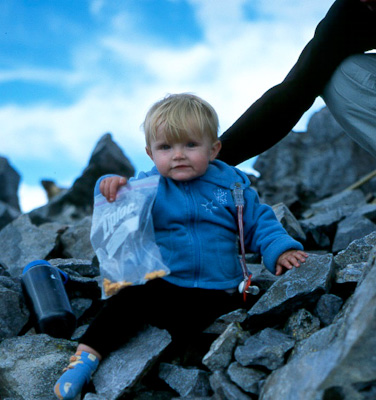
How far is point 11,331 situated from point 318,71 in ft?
10.9

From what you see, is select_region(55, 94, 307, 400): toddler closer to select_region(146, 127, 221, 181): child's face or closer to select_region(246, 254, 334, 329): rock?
select_region(146, 127, 221, 181): child's face

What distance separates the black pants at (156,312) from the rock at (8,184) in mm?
21774

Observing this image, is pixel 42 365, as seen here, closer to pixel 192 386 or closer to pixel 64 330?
pixel 64 330

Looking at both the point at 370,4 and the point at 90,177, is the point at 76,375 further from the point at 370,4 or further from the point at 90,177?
the point at 90,177

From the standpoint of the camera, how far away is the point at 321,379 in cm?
207

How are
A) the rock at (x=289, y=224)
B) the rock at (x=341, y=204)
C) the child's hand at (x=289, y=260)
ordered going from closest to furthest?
the child's hand at (x=289, y=260), the rock at (x=289, y=224), the rock at (x=341, y=204)

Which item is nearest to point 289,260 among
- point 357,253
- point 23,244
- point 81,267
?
point 357,253

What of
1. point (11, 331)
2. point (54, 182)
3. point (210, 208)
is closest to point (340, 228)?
point (210, 208)

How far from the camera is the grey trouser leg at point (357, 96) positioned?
3.88 metres

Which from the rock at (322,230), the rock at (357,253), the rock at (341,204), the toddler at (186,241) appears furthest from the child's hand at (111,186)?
the rock at (341,204)

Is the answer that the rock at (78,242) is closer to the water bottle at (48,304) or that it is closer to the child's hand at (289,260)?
the water bottle at (48,304)

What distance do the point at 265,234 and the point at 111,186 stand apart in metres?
1.16

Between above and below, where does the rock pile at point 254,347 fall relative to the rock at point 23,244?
below

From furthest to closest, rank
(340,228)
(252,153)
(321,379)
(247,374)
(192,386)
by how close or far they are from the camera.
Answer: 1. (340,228)
2. (252,153)
3. (192,386)
4. (247,374)
5. (321,379)
